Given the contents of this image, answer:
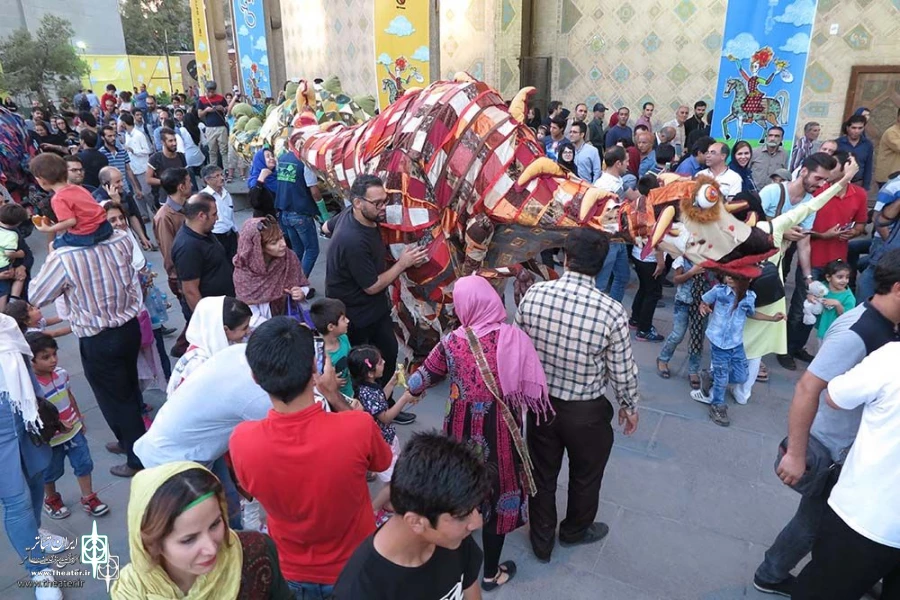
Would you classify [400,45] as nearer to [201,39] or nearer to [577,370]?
[577,370]

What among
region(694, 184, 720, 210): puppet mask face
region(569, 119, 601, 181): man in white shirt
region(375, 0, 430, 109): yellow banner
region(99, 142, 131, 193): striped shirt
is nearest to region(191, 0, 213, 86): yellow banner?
region(99, 142, 131, 193): striped shirt

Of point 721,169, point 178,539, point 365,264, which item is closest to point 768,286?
point 721,169

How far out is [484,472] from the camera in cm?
148

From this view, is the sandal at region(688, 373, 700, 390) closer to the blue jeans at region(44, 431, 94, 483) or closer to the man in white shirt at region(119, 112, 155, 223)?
the blue jeans at region(44, 431, 94, 483)

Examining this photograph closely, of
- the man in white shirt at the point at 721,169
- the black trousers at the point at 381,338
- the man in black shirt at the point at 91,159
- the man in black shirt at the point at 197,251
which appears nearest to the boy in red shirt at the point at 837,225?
the man in white shirt at the point at 721,169

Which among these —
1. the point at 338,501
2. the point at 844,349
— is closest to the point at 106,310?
the point at 338,501

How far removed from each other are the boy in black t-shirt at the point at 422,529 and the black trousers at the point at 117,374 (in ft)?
7.80

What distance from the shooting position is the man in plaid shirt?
8.23 ft

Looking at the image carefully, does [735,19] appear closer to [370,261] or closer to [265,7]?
[370,261]

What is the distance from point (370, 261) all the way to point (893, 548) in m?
2.65

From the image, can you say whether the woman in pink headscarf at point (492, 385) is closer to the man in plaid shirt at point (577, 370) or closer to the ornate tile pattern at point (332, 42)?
the man in plaid shirt at point (577, 370)

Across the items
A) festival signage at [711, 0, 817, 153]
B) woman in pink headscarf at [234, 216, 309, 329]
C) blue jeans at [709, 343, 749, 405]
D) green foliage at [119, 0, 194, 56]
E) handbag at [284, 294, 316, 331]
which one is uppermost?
green foliage at [119, 0, 194, 56]

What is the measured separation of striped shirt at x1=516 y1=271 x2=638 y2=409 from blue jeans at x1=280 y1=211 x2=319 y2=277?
3884 mm

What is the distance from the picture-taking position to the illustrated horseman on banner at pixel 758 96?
7816 millimetres
